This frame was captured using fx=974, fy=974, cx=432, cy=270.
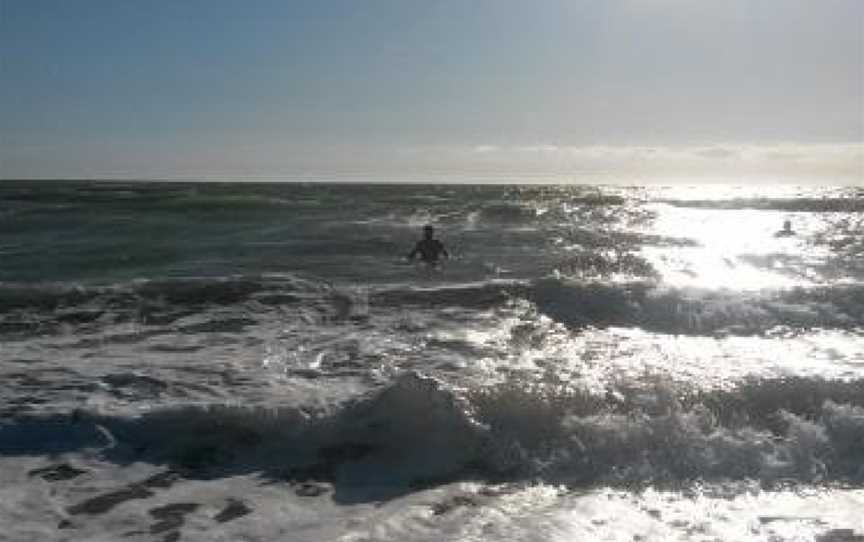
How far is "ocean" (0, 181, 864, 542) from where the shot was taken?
22.4 feet

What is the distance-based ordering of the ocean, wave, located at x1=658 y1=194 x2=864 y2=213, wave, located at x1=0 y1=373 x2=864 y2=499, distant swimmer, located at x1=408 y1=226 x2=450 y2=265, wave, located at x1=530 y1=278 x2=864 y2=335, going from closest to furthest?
the ocean
wave, located at x1=0 y1=373 x2=864 y2=499
wave, located at x1=530 y1=278 x2=864 y2=335
distant swimmer, located at x1=408 y1=226 x2=450 y2=265
wave, located at x1=658 y1=194 x2=864 y2=213

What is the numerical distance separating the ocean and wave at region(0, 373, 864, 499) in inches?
1.1

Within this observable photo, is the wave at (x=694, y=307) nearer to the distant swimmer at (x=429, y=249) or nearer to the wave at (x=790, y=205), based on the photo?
the distant swimmer at (x=429, y=249)

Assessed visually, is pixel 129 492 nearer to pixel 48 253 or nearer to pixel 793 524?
pixel 793 524

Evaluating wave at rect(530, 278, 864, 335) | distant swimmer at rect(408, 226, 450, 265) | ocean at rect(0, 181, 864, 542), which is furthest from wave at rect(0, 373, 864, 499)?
distant swimmer at rect(408, 226, 450, 265)

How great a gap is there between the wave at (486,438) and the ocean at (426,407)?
27mm

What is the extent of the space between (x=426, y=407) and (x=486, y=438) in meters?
0.67

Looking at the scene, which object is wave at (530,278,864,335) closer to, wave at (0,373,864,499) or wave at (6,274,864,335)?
wave at (6,274,864,335)

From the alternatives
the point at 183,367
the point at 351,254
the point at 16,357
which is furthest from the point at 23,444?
the point at 351,254

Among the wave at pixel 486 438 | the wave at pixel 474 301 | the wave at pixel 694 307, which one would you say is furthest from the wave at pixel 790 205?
the wave at pixel 486 438

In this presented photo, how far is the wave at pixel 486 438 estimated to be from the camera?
25.8 feet

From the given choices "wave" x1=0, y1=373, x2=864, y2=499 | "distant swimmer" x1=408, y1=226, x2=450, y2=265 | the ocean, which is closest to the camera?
the ocean

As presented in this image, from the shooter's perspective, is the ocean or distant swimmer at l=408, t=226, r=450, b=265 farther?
distant swimmer at l=408, t=226, r=450, b=265

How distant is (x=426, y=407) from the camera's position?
8906 millimetres
